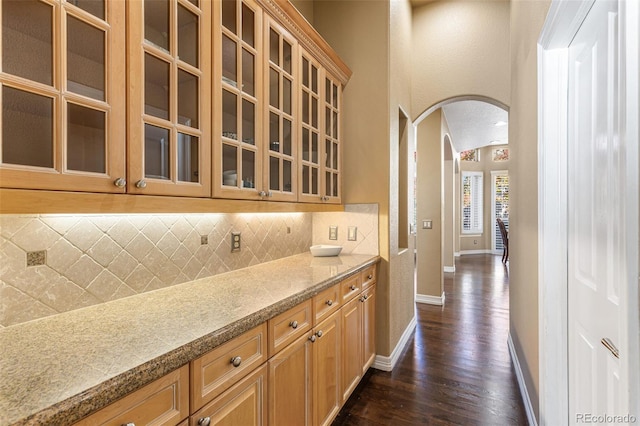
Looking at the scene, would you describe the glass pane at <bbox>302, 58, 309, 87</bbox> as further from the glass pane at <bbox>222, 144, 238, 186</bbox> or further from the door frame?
the door frame

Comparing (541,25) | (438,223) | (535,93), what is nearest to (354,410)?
(535,93)

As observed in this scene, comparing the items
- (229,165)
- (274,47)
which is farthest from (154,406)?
(274,47)

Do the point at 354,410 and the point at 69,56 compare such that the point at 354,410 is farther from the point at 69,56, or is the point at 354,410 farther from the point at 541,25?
the point at 541,25

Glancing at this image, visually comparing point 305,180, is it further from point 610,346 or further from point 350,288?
point 610,346

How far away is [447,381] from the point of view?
2527mm

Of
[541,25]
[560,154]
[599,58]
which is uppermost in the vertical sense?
[541,25]

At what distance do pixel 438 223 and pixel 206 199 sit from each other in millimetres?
4145

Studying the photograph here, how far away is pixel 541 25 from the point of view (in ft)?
5.24

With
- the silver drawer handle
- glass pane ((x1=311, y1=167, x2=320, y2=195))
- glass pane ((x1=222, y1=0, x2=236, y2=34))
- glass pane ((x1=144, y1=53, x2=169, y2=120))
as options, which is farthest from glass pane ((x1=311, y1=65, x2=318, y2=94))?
the silver drawer handle

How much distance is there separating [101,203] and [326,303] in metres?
1.21

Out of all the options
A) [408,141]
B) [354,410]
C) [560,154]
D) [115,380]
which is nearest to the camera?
[115,380]

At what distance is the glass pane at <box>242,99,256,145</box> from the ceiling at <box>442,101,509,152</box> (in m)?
3.43

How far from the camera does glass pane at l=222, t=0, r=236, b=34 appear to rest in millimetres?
1437

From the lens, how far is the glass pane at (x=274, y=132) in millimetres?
1783
